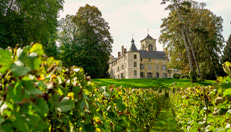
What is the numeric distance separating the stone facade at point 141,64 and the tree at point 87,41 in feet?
60.9

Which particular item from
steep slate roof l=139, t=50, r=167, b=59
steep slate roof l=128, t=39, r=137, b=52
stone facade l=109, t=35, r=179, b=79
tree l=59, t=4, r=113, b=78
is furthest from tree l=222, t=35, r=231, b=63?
steep slate roof l=139, t=50, r=167, b=59

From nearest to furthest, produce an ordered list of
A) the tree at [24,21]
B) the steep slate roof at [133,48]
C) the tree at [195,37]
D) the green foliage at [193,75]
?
the tree at [24,21], the green foliage at [193,75], the tree at [195,37], the steep slate roof at [133,48]

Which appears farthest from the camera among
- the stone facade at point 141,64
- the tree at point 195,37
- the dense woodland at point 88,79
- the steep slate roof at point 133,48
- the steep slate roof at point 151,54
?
the steep slate roof at point 151,54

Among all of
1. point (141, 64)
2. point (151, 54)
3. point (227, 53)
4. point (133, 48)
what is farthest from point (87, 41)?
point (151, 54)

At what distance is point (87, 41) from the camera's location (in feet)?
115

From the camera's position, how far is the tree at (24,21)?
843 inches

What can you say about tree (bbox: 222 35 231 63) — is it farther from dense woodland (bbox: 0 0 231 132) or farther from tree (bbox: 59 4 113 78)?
tree (bbox: 59 4 113 78)

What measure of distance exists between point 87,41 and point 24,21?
1369 centimetres

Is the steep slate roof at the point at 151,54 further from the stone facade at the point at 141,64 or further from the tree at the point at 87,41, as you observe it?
the tree at the point at 87,41

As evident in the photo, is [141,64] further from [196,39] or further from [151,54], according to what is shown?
[196,39]

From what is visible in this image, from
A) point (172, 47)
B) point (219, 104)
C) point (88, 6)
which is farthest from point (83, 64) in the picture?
point (219, 104)

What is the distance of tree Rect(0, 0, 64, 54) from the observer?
21.4 meters

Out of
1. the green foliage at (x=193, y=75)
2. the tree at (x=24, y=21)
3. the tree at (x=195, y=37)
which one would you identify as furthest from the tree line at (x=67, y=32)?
the green foliage at (x=193, y=75)

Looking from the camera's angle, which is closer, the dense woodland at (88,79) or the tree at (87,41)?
the dense woodland at (88,79)
